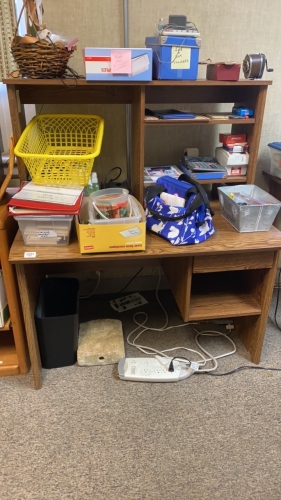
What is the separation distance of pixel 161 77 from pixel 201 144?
556 millimetres

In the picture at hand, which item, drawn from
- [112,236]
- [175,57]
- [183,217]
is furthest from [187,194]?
[175,57]

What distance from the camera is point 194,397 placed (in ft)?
5.16

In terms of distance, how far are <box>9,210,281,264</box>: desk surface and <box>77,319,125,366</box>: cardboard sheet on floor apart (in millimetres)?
496

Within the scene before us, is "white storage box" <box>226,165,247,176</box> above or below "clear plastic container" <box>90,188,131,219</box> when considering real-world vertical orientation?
above

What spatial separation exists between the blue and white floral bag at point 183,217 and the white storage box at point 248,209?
0.39 feet

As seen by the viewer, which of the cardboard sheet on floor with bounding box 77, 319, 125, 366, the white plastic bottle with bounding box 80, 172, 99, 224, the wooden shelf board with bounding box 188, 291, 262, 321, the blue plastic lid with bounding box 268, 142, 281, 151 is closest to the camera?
the white plastic bottle with bounding box 80, 172, 99, 224

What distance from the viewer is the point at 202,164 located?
1737mm

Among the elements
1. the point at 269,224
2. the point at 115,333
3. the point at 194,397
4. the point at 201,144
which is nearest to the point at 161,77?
the point at 201,144

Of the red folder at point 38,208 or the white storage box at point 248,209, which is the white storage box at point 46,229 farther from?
the white storage box at point 248,209

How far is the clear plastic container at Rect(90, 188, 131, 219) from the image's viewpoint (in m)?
1.43

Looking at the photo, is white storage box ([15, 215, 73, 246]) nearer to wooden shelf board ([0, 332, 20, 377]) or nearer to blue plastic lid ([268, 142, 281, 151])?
wooden shelf board ([0, 332, 20, 377])

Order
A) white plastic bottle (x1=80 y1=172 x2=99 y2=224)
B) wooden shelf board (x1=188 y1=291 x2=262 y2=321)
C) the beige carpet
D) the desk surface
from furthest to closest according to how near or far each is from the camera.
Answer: wooden shelf board (x1=188 y1=291 x2=262 y2=321) → white plastic bottle (x1=80 y1=172 x2=99 y2=224) → the desk surface → the beige carpet

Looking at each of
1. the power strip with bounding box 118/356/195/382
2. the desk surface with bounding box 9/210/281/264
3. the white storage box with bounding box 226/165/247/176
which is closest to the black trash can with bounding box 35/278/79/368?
A: the power strip with bounding box 118/356/195/382

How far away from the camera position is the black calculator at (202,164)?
5.57ft
